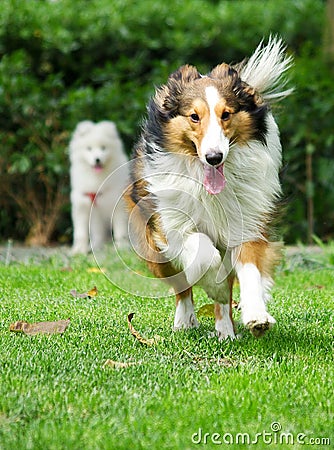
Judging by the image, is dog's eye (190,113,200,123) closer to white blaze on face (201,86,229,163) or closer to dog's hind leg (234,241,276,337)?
white blaze on face (201,86,229,163)

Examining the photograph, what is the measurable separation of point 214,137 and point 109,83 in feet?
18.3

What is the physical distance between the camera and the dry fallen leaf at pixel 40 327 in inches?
156

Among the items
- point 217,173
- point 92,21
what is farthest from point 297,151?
point 217,173

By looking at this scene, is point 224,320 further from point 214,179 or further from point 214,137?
point 214,137

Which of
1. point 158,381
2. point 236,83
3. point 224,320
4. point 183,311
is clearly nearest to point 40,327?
point 183,311

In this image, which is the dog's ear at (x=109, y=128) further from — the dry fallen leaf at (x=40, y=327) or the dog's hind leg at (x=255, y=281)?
the dog's hind leg at (x=255, y=281)

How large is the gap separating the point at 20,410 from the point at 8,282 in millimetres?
3076

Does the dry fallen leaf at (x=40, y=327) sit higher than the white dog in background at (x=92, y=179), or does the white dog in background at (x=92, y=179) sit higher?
the white dog in background at (x=92, y=179)

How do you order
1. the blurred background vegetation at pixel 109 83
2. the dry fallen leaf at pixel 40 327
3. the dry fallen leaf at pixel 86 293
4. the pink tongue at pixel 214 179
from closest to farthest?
the pink tongue at pixel 214 179
the dry fallen leaf at pixel 40 327
the dry fallen leaf at pixel 86 293
the blurred background vegetation at pixel 109 83

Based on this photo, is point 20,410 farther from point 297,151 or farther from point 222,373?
point 297,151

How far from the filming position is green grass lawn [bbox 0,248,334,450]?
254cm

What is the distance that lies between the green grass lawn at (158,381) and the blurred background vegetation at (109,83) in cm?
401

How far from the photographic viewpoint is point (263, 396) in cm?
292

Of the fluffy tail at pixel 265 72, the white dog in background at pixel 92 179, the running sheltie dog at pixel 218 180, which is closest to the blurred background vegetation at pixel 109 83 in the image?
the white dog in background at pixel 92 179
